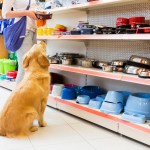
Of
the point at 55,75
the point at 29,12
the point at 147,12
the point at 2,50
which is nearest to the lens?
the point at 147,12

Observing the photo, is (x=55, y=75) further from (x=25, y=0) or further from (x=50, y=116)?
(x=25, y=0)

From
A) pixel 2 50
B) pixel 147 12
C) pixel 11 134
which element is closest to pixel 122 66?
pixel 147 12

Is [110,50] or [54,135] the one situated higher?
[110,50]

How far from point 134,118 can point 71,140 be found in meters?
0.59

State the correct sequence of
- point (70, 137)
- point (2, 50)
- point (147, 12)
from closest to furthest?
point (70, 137), point (147, 12), point (2, 50)

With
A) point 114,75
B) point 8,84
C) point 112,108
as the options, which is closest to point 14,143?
point 112,108

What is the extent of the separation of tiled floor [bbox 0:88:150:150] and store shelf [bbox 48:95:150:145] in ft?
0.21

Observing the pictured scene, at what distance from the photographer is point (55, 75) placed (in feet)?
13.7

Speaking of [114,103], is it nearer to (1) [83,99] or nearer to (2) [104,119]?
(2) [104,119]

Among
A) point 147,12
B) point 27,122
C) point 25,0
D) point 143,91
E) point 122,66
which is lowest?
point 27,122

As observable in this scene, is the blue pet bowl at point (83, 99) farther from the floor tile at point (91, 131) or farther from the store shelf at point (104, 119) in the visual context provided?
the floor tile at point (91, 131)

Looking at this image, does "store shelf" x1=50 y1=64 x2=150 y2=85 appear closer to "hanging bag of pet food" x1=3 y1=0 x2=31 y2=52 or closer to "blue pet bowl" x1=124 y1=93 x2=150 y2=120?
"blue pet bowl" x1=124 y1=93 x2=150 y2=120

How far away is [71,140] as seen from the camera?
2.43 metres

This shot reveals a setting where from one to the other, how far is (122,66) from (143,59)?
11.1 inches
